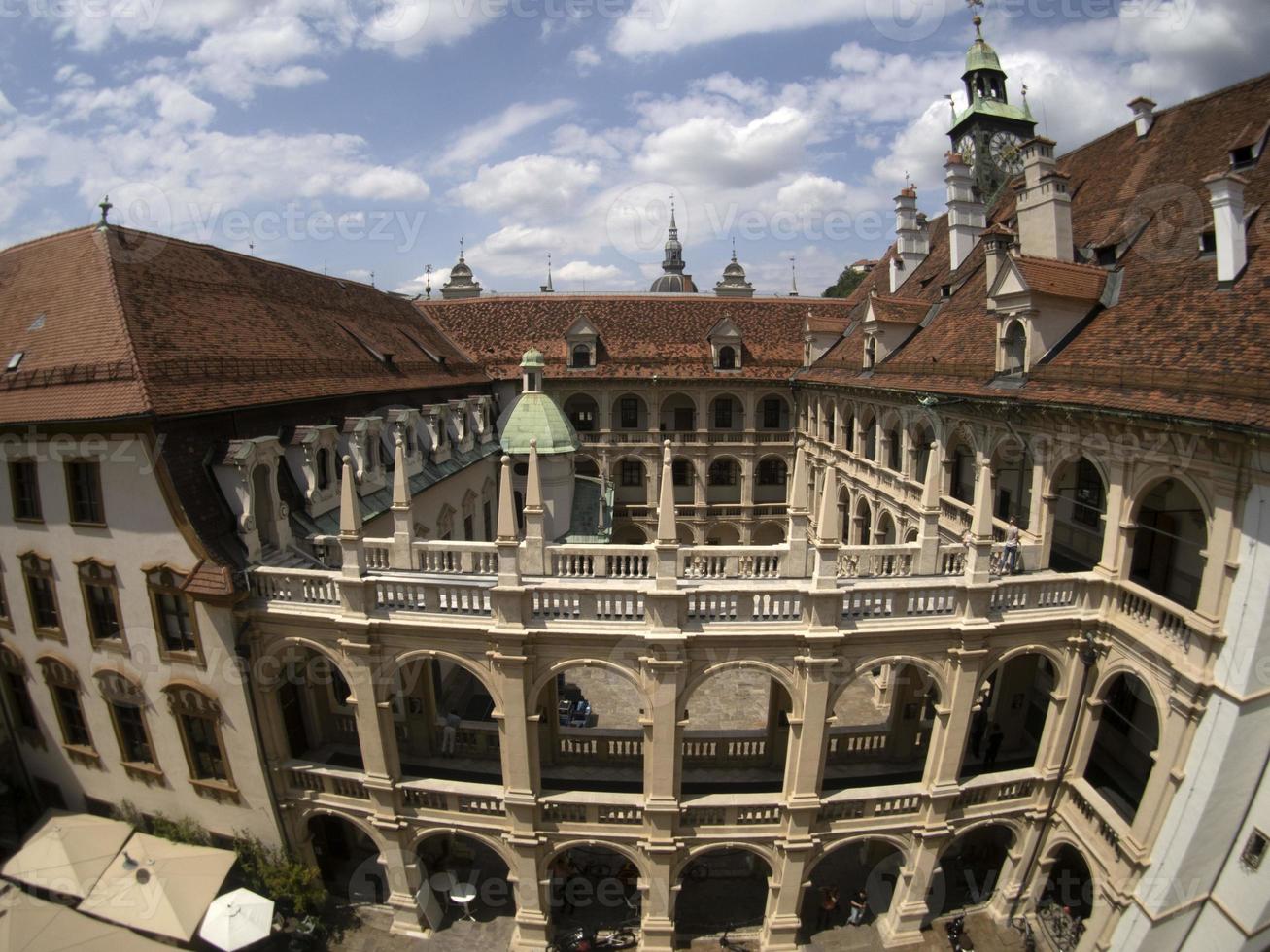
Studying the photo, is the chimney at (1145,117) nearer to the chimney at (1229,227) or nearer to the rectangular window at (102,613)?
the chimney at (1229,227)

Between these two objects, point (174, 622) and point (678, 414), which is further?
point (678, 414)

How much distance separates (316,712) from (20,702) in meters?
9.11

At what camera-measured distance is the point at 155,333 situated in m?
17.0

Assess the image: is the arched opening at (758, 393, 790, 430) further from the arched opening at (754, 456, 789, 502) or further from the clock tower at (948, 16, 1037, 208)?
the clock tower at (948, 16, 1037, 208)

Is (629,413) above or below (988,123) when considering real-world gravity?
below

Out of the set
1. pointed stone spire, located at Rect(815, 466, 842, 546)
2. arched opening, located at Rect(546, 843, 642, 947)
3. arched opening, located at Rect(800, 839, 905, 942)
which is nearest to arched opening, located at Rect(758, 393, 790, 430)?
arched opening, located at Rect(800, 839, 905, 942)

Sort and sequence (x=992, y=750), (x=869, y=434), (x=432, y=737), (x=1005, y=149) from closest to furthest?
(x=992, y=750)
(x=432, y=737)
(x=869, y=434)
(x=1005, y=149)

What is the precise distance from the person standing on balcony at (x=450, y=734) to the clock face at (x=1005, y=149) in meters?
51.9

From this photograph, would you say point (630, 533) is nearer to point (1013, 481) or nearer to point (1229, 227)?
point (1013, 481)

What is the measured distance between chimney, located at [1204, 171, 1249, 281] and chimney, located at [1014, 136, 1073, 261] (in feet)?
17.3

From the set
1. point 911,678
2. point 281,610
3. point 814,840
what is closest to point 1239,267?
point 911,678

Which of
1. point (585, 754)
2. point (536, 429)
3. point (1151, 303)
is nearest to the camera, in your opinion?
point (1151, 303)

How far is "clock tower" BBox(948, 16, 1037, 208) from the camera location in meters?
48.2

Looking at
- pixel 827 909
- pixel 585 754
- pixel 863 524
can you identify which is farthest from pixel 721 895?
pixel 863 524
